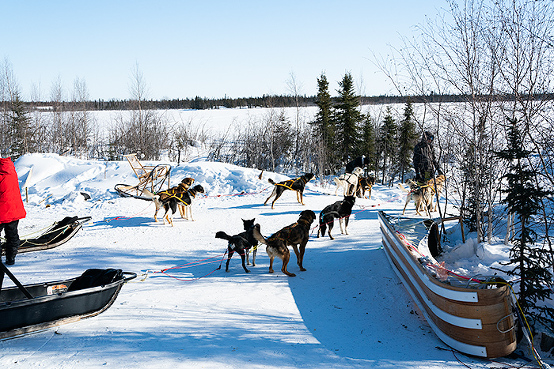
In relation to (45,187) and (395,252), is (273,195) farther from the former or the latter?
(45,187)

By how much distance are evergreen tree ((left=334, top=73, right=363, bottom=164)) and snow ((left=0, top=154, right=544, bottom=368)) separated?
19.3 m

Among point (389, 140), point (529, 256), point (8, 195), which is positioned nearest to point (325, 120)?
point (389, 140)

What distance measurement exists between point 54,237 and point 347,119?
75.9 feet

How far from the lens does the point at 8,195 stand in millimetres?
5719

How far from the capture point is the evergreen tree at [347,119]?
27078 mm

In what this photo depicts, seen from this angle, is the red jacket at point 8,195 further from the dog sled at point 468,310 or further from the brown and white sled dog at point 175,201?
the dog sled at point 468,310

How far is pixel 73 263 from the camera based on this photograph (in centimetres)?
604

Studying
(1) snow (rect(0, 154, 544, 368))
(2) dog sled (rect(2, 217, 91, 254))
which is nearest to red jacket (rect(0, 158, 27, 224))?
(1) snow (rect(0, 154, 544, 368))

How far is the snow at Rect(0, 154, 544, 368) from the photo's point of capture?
128 inches

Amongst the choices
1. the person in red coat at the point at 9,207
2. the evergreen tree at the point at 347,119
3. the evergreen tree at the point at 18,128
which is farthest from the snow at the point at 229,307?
the evergreen tree at the point at 18,128

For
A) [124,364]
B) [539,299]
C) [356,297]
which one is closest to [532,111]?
[539,299]

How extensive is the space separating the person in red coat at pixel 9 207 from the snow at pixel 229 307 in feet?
1.11

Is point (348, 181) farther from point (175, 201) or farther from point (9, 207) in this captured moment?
point (9, 207)

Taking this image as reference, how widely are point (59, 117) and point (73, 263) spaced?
31.7 metres
